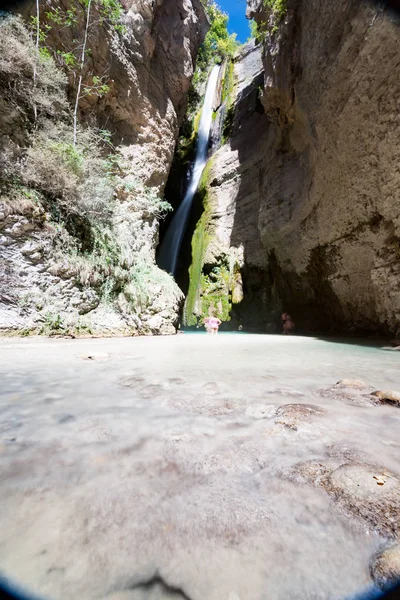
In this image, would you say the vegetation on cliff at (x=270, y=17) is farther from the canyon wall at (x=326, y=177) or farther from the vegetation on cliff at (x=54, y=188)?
the vegetation on cliff at (x=54, y=188)

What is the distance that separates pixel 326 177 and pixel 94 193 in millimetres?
5159

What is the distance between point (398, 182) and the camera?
4766 mm

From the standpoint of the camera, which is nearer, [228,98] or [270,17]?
[270,17]

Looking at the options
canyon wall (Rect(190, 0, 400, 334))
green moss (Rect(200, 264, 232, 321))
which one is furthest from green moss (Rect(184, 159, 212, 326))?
canyon wall (Rect(190, 0, 400, 334))

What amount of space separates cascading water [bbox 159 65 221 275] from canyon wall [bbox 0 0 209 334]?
16.7ft

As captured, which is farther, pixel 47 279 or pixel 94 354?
pixel 47 279

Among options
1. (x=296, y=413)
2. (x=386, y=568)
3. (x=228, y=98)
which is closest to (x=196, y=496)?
(x=386, y=568)

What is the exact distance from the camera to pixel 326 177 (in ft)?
22.0

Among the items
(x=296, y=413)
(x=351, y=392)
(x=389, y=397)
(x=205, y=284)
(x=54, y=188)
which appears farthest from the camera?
(x=205, y=284)

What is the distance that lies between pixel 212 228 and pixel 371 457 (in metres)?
13.9

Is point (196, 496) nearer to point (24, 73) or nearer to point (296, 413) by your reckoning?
point (296, 413)

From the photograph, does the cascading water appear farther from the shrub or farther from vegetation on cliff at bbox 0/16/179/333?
the shrub

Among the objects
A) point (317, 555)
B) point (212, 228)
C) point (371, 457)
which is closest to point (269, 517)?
point (317, 555)

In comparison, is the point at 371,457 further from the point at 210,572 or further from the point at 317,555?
the point at 210,572
